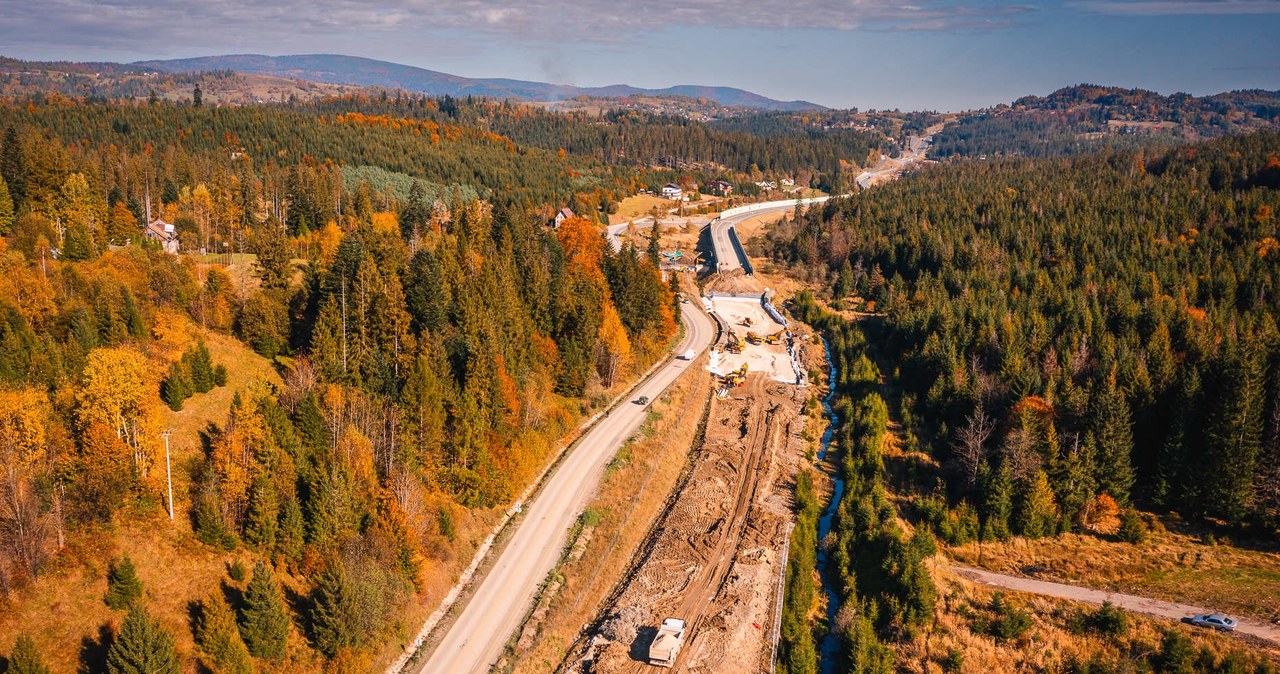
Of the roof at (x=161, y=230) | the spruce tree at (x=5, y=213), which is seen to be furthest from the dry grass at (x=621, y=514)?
A: the roof at (x=161, y=230)

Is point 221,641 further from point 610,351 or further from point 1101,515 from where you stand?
point 1101,515

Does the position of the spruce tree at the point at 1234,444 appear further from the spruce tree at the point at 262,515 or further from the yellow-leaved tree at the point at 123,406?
the yellow-leaved tree at the point at 123,406

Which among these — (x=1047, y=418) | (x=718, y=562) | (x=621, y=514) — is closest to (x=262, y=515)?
(x=621, y=514)

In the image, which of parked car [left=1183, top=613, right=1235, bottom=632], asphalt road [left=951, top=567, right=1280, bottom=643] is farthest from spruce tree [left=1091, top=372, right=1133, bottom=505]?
parked car [left=1183, top=613, right=1235, bottom=632]

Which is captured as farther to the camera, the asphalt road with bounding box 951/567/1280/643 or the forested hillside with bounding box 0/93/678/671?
the asphalt road with bounding box 951/567/1280/643

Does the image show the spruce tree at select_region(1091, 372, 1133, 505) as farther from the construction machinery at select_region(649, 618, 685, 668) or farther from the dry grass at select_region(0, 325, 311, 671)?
the dry grass at select_region(0, 325, 311, 671)

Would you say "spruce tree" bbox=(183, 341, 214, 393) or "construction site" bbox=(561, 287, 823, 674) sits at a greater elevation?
"spruce tree" bbox=(183, 341, 214, 393)

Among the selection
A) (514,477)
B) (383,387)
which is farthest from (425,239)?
(514,477)

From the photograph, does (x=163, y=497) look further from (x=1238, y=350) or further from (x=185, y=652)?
(x=1238, y=350)
